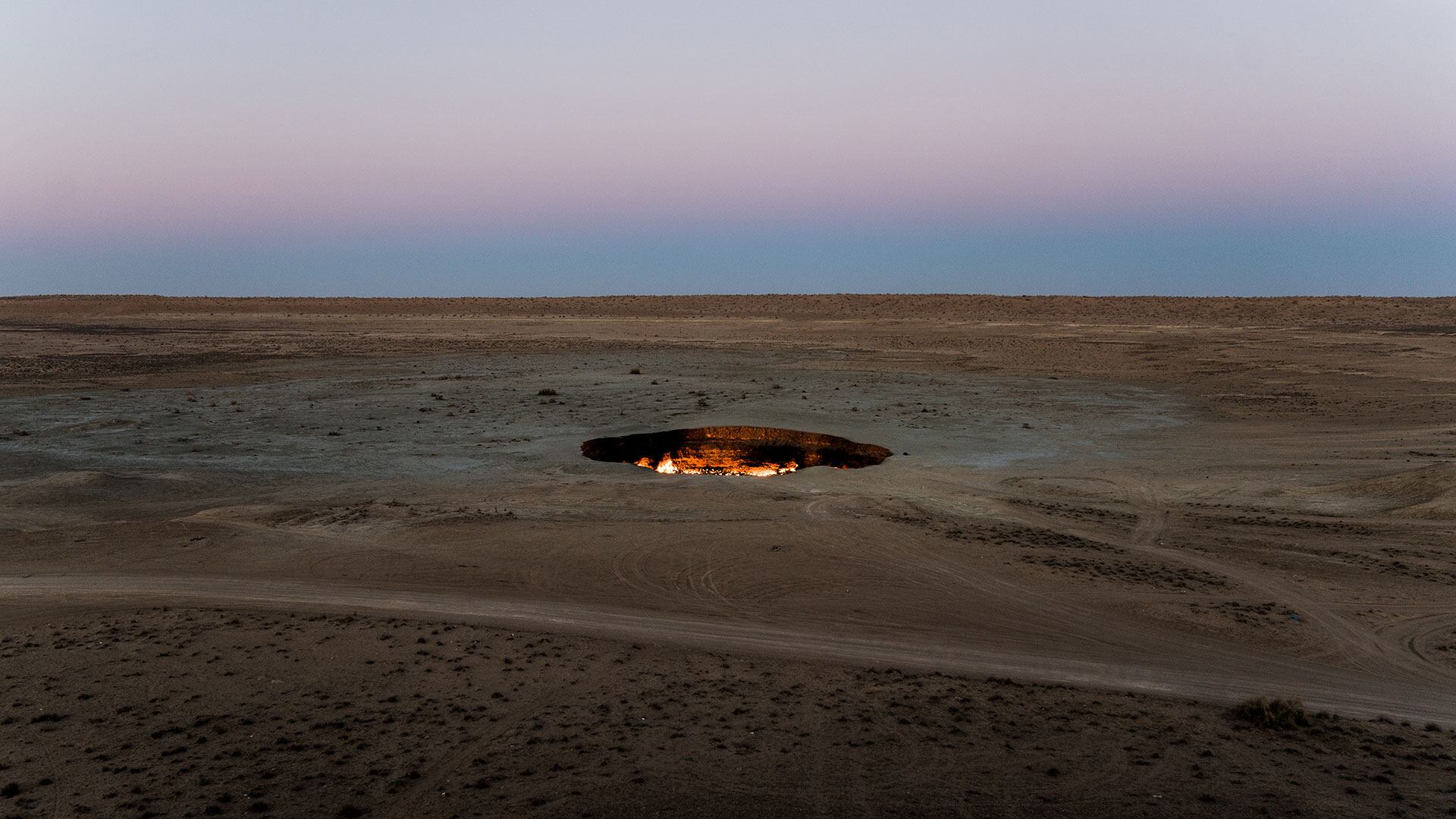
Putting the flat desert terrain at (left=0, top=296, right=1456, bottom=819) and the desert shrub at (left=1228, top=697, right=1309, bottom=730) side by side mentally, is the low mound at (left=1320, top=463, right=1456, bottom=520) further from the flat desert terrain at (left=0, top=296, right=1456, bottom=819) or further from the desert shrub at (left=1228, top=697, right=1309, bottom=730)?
the desert shrub at (left=1228, top=697, right=1309, bottom=730)

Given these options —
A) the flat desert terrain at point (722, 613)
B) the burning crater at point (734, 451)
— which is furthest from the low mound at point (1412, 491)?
the burning crater at point (734, 451)

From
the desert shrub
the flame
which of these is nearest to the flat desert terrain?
the desert shrub

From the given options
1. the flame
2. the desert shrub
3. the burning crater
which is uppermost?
the burning crater

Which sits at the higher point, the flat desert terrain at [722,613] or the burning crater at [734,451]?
the burning crater at [734,451]

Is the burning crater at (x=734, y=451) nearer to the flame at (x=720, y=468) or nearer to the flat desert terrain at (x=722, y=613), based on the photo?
the flame at (x=720, y=468)

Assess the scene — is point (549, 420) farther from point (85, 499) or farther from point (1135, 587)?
point (1135, 587)
